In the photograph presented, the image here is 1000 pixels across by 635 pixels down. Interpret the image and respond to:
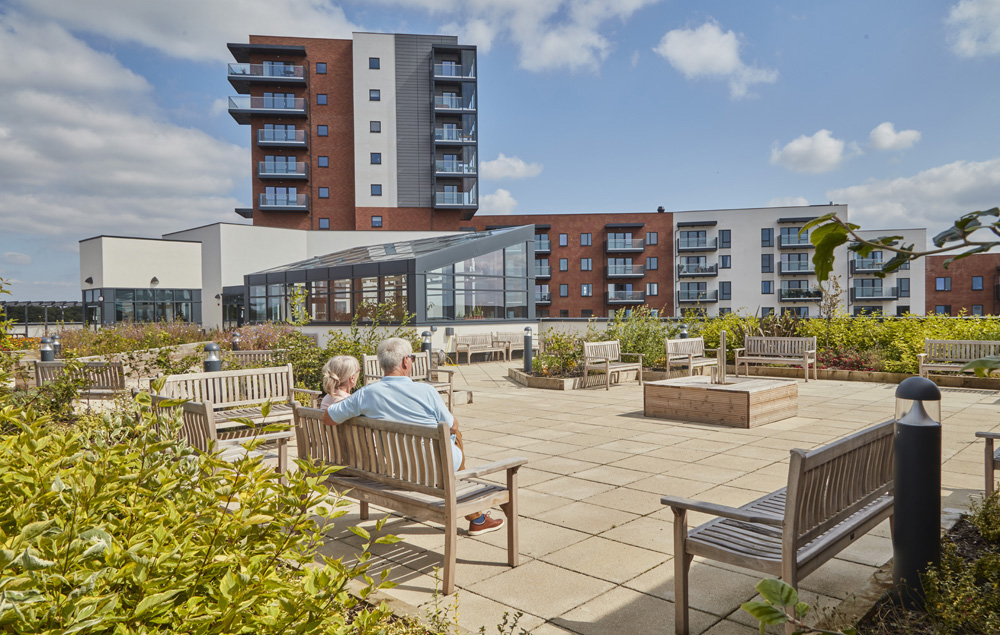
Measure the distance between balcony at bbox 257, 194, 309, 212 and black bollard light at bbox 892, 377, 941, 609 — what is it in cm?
4206

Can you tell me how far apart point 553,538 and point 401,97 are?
142ft

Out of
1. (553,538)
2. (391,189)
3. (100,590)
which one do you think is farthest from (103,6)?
(391,189)

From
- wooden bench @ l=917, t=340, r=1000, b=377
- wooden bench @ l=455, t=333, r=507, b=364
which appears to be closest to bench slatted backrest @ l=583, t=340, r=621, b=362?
wooden bench @ l=917, t=340, r=1000, b=377

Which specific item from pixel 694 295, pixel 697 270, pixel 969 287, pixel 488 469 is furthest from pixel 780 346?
pixel 969 287

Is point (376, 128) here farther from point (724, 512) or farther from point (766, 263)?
point (724, 512)

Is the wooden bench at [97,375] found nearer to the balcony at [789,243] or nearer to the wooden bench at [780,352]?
the wooden bench at [780,352]

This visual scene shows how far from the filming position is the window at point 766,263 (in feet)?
191

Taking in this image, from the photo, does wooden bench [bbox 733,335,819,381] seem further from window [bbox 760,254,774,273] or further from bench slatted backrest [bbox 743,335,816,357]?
window [bbox 760,254,774,273]

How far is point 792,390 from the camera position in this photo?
872 centimetres

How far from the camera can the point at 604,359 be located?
1241 cm

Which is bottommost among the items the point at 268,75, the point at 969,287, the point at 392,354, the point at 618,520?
the point at 618,520

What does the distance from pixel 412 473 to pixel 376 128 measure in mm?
42801

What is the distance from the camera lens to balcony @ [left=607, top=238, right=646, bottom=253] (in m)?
55.5

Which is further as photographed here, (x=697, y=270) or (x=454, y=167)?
(x=697, y=270)
